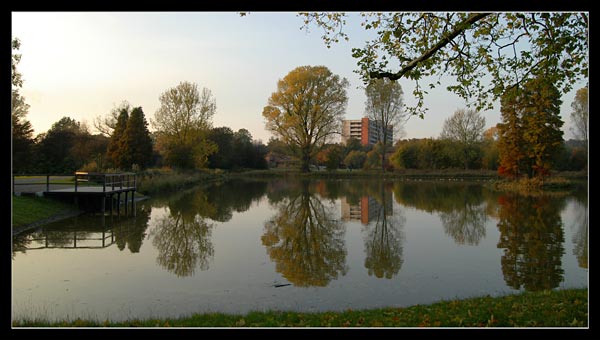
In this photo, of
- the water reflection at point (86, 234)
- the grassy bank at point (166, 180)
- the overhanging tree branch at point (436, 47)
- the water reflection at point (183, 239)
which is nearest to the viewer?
the overhanging tree branch at point (436, 47)

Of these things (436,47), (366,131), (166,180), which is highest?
(366,131)

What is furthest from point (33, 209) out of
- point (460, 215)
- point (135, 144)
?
point (135, 144)

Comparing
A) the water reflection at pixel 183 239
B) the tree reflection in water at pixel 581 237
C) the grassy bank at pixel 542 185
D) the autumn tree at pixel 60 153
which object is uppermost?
the autumn tree at pixel 60 153

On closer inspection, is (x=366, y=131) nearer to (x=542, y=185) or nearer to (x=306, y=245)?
(x=542, y=185)

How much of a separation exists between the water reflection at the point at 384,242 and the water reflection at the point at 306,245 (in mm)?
647

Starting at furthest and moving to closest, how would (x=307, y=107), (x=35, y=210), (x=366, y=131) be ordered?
(x=366, y=131)
(x=307, y=107)
(x=35, y=210)

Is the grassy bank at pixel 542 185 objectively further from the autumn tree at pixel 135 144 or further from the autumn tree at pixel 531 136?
the autumn tree at pixel 135 144

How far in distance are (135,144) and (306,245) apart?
25809mm

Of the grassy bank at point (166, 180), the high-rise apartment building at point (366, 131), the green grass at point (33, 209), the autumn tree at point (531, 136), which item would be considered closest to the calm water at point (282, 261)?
the green grass at point (33, 209)

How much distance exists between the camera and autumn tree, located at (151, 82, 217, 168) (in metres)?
35.8

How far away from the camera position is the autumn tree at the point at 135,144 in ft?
108

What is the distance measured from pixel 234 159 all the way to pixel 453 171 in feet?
86.7

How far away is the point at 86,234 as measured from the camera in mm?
12516

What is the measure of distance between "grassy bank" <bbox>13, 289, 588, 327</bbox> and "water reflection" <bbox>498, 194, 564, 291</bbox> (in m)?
2.18
